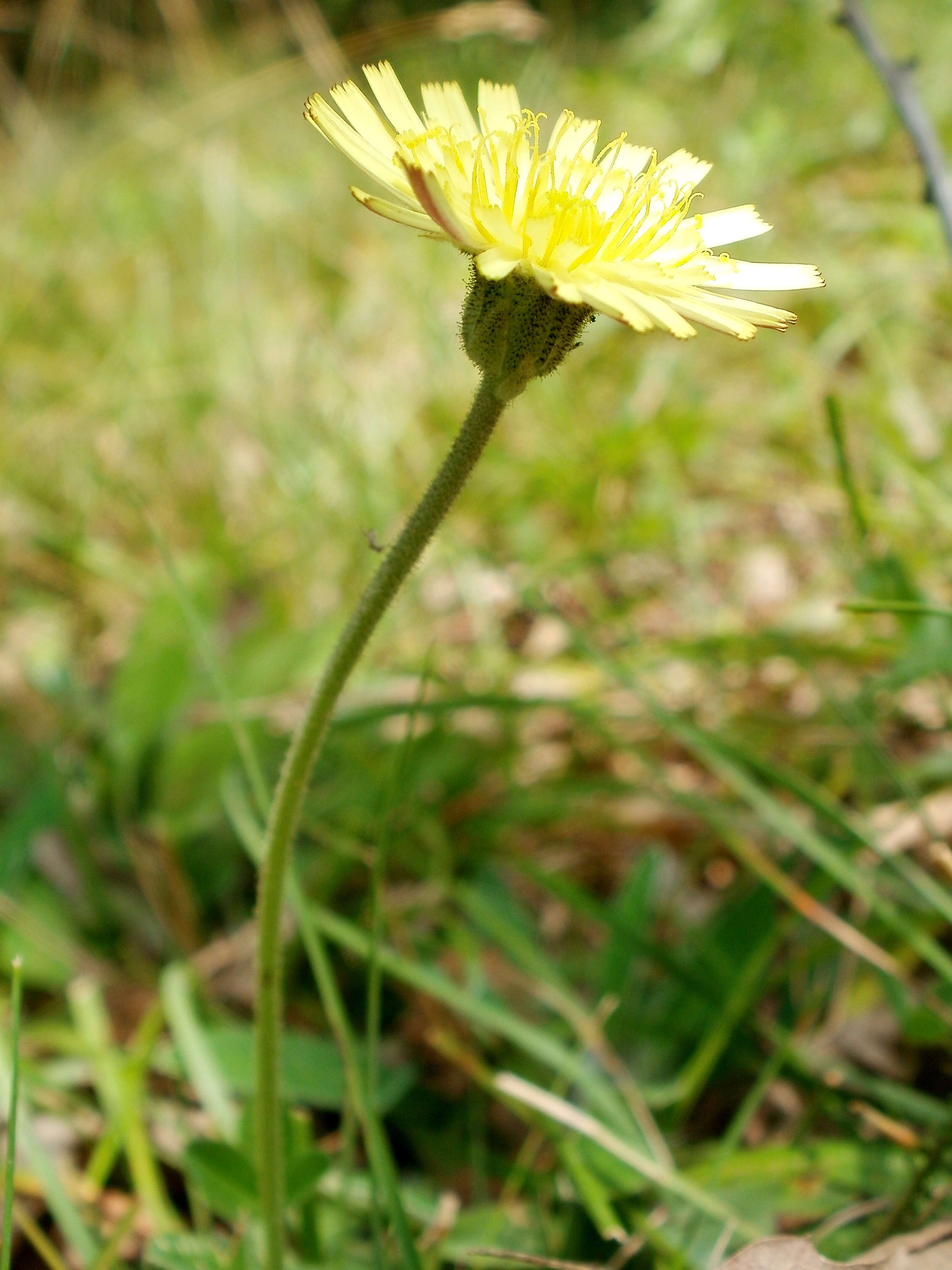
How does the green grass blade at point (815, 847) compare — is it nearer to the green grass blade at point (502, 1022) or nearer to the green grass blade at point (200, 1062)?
A: the green grass blade at point (502, 1022)

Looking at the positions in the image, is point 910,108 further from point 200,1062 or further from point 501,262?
point 200,1062

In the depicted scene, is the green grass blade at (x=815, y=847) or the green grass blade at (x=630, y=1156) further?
the green grass blade at (x=815, y=847)

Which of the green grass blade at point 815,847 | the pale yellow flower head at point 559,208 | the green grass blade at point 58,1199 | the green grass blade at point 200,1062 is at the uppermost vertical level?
the pale yellow flower head at point 559,208

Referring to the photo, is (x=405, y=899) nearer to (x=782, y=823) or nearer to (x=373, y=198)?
(x=782, y=823)

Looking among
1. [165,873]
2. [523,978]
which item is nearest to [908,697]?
[523,978]

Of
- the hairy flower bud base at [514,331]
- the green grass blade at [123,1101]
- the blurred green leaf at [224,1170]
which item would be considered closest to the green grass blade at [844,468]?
the hairy flower bud base at [514,331]
